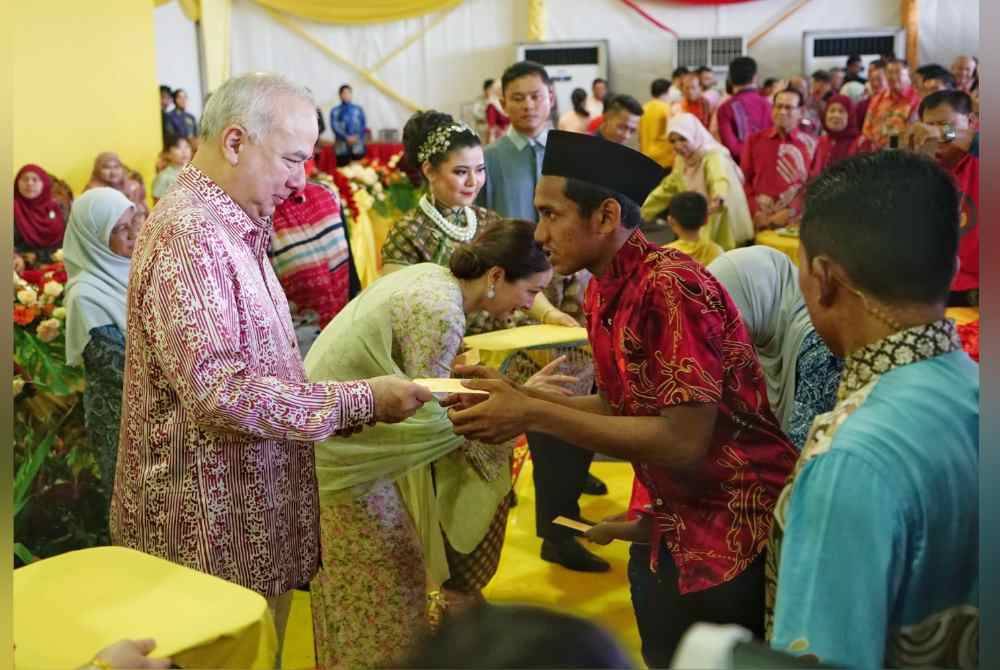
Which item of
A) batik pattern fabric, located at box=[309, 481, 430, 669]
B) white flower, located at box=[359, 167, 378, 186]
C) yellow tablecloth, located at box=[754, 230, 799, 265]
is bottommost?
batik pattern fabric, located at box=[309, 481, 430, 669]

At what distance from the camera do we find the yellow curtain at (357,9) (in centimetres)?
209

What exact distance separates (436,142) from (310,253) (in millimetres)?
436

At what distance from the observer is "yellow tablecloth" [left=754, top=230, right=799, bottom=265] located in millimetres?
1502

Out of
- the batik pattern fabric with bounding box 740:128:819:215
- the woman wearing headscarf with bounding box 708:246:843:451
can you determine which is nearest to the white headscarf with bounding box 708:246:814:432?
the woman wearing headscarf with bounding box 708:246:843:451

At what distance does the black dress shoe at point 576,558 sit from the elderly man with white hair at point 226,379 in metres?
0.48

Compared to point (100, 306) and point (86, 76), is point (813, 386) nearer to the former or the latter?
A: point (100, 306)

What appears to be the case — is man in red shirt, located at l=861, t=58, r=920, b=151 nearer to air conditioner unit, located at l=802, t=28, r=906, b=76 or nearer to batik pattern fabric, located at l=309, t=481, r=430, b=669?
air conditioner unit, located at l=802, t=28, r=906, b=76

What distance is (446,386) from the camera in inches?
54.7

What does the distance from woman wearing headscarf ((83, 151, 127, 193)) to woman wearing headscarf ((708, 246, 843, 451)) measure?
2.87m

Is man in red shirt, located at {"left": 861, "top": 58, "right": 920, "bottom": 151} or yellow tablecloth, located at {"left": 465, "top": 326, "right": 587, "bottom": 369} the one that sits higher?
man in red shirt, located at {"left": 861, "top": 58, "right": 920, "bottom": 151}

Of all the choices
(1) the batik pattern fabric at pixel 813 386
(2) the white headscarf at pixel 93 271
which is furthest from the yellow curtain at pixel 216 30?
(1) the batik pattern fabric at pixel 813 386

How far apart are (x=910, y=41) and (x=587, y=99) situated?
145cm

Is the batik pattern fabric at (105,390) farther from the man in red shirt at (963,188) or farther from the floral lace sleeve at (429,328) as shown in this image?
the man in red shirt at (963,188)

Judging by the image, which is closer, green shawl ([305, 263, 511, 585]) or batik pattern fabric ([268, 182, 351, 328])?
green shawl ([305, 263, 511, 585])
